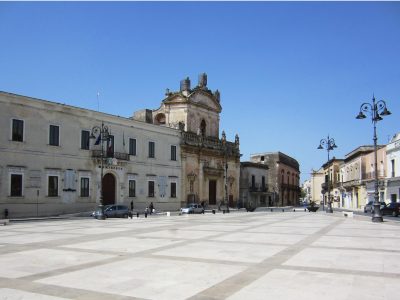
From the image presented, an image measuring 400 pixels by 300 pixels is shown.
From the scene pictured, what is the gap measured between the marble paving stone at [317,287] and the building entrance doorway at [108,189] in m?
A: 32.2

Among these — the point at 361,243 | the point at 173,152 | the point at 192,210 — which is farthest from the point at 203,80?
the point at 361,243

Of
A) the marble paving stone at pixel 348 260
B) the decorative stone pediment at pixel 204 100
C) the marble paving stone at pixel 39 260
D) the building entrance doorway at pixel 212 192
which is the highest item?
the decorative stone pediment at pixel 204 100

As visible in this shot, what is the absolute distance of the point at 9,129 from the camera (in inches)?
1238

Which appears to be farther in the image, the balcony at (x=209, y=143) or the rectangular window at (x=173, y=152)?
the balcony at (x=209, y=143)

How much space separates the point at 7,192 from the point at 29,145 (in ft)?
13.3

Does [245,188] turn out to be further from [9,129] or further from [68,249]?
[68,249]

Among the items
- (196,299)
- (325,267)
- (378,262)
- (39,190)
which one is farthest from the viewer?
(39,190)

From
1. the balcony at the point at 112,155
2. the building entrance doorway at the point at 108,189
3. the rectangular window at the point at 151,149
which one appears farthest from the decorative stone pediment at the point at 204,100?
the building entrance doorway at the point at 108,189

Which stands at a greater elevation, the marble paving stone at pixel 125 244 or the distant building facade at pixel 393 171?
the distant building facade at pixel 393 171

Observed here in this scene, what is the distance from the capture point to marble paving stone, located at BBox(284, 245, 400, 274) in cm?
992

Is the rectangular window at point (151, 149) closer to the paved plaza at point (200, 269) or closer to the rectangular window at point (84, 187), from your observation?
the rectangular window at point (84, 187)

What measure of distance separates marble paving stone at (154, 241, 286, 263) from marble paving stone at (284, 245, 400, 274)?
38.4 inches

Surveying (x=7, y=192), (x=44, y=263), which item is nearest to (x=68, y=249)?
(x=44, y=263)

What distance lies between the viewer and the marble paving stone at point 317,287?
7.27 meters
